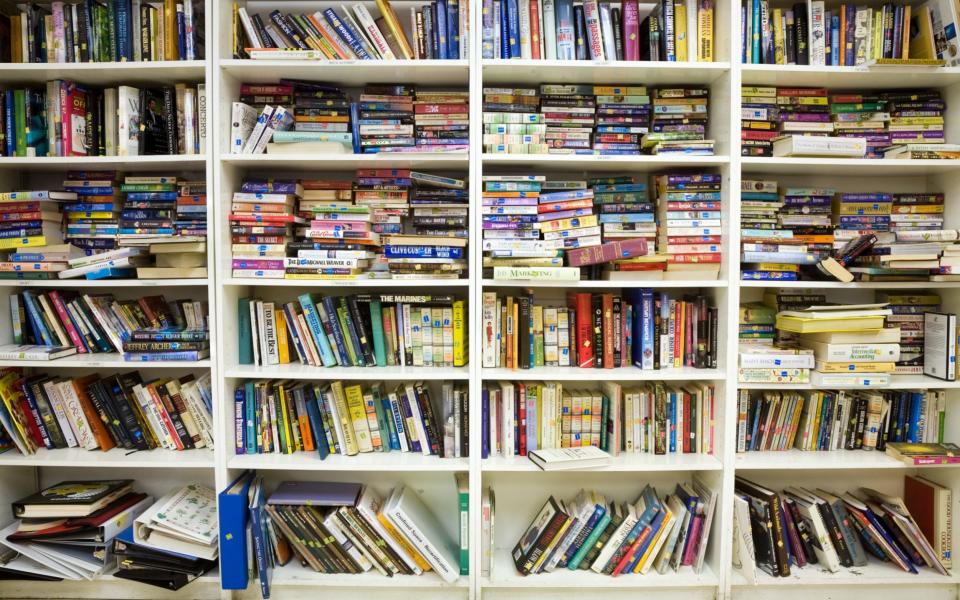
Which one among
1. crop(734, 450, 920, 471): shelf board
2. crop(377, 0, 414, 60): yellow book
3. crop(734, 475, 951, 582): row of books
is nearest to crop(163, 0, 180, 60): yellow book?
crop(377, 0, 414, 60): yellow book

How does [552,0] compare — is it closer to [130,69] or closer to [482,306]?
[482,306]

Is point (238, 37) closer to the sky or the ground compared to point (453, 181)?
closer to the sky

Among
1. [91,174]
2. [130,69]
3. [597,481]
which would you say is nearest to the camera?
[130,69]

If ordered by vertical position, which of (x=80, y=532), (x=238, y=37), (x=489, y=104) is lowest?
(x=80, y=532)

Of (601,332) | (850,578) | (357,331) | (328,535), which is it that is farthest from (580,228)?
(850,578)

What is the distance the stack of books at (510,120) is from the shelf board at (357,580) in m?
1.72

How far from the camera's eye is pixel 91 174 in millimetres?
2174

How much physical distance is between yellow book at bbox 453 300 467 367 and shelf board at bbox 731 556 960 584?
55.7 inches

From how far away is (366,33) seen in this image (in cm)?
211

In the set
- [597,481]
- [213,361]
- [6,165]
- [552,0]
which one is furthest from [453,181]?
[6,165]

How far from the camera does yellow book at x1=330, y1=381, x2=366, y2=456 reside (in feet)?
7.11

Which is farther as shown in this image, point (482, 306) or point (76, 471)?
point (76, 471)

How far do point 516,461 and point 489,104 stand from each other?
56.6 inches

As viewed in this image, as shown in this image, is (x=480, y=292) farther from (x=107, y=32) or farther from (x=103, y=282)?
(x=107, y=32)
